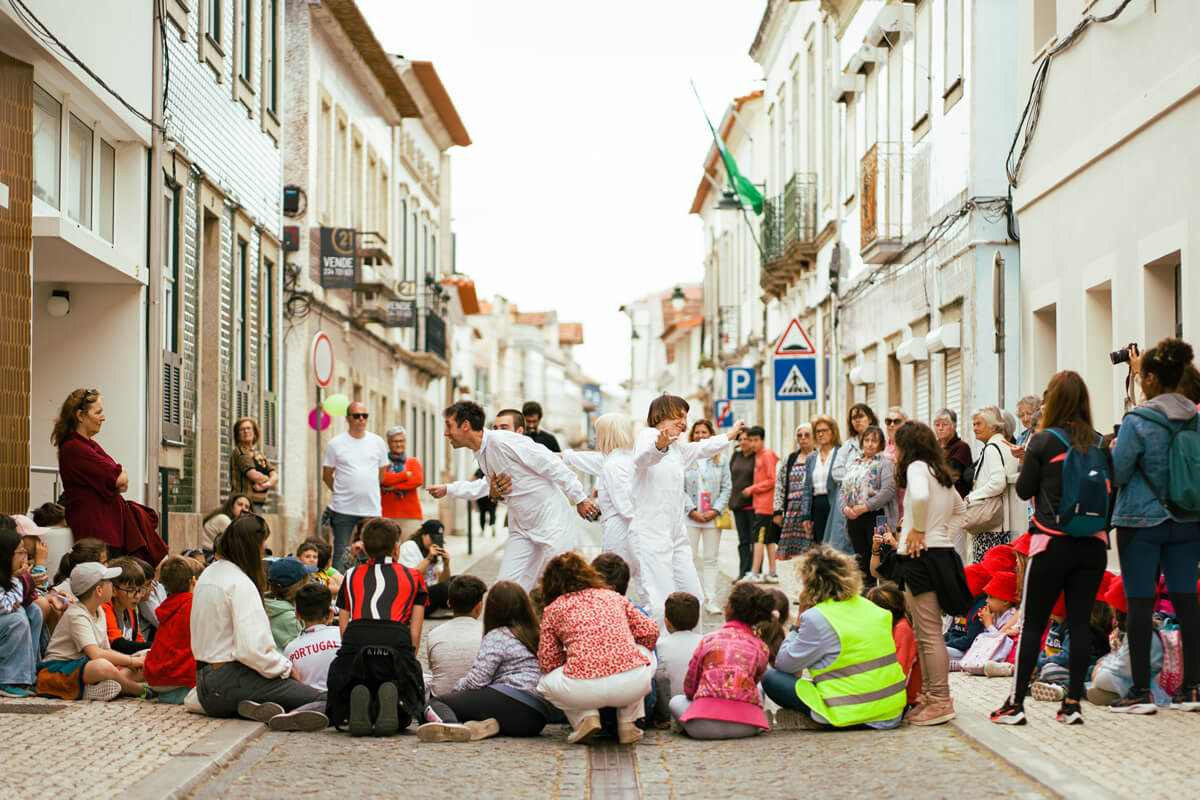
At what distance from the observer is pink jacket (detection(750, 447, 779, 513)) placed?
2008 centimetres

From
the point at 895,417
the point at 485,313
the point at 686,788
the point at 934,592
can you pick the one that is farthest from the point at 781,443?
the point at 485,313

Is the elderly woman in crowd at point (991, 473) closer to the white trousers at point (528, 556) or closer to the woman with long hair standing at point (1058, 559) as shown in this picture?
the white trousers at point (528, 556)

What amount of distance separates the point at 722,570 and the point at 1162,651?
15.1m

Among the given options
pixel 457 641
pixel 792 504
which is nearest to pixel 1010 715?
pixel 457 641

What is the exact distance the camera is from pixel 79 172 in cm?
1630

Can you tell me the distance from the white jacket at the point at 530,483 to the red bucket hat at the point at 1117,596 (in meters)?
3.37

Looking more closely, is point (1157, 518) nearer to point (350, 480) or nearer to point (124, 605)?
point (124, 605)

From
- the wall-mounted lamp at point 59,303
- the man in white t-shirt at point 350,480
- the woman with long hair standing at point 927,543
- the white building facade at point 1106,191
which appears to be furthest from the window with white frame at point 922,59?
the woman with long hair standing at point 927,543

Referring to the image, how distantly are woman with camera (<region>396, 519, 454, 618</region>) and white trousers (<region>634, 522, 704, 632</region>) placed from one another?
1467 mm

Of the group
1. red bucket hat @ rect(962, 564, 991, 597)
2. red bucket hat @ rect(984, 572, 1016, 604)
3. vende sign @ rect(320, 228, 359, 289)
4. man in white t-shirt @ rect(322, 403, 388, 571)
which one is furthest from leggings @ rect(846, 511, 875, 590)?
vende sign @ rect(320, 228, 359, 289)

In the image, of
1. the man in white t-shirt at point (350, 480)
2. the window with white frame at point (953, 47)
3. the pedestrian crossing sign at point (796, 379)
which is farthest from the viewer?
the pedestrian crossing sign at point (796, 379)

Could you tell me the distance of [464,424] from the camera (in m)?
11.5

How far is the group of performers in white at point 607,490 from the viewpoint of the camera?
11.6 meters

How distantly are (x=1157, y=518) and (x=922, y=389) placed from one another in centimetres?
1296
